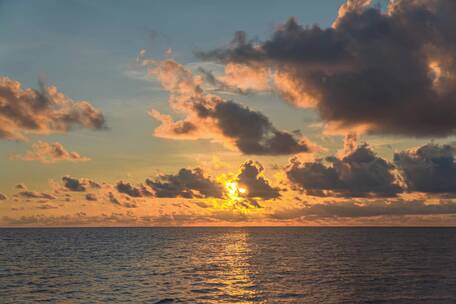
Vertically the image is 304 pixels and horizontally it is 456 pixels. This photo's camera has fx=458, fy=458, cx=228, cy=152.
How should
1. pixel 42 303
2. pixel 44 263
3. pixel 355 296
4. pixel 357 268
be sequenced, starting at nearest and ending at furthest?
pixel 42 303 < pixel 355 296 < pixel 357 268 < pixel 44 263

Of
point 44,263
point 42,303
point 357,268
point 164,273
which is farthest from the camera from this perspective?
point 44,263

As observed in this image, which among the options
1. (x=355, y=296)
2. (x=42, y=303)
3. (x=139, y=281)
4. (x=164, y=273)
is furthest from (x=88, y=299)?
(x=355, y=296)

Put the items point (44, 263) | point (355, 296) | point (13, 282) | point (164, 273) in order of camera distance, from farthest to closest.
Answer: point (44, 263)
point (164, 273)
point (13, 282)
point (355, 296)

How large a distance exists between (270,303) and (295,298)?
4193 millimetres

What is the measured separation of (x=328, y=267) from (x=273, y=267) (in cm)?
1108

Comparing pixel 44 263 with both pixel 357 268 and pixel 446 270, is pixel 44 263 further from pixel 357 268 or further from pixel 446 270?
pixel 446 270

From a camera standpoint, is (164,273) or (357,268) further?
(357,268)

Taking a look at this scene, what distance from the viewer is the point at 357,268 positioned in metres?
90.1

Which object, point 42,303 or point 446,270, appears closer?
point 42,303

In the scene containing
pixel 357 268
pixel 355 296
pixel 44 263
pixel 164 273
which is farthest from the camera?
pixel 44 263

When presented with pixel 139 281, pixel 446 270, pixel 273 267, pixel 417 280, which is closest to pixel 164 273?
pixel 139 281

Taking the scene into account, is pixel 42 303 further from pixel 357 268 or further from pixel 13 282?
pixel 357 268

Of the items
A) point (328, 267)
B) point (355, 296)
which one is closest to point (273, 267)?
point (328, 267)

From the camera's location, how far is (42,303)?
54500mm
